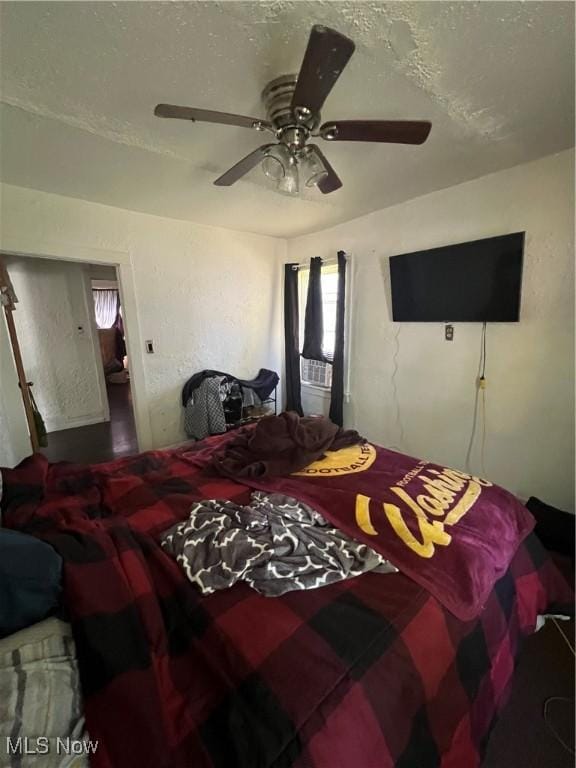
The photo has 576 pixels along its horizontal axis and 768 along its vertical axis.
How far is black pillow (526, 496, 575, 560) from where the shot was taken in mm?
1854

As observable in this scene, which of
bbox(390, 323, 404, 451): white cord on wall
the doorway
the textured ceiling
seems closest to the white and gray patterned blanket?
the textured ceiling

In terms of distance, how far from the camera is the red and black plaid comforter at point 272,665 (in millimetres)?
634

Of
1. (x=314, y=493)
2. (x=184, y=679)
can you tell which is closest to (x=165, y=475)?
(x=314, y=493)

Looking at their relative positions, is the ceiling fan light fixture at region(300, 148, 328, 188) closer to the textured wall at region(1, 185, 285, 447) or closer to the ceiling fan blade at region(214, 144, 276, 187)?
the ceiling fan blade at region(214, 144, 276, 187)

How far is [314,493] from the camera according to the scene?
1.44 meters

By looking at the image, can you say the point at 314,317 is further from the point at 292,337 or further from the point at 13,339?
the point at 13,339

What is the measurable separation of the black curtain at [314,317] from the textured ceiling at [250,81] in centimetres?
125

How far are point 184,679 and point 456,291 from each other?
8.58 feet

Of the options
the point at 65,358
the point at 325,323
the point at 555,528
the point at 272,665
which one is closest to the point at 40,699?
the point at 272,665

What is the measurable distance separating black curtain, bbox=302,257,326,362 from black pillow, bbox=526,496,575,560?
2.22 metres

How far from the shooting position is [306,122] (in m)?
1.26

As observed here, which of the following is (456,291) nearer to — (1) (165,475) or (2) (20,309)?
(1) (165,475)

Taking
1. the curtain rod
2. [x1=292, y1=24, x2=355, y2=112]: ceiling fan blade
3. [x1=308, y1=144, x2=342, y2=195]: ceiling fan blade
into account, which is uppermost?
[x1=292, y1=24, x2=355, y2=112]: ceiling fan blade

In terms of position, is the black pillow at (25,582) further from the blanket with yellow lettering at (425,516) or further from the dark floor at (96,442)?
the dark floor at (96,442)
